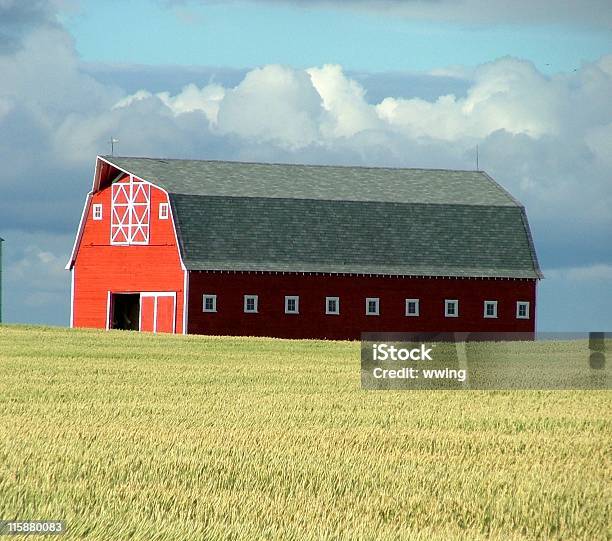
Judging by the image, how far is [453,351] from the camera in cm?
3834

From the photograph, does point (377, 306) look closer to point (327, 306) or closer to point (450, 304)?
point (327, 306)

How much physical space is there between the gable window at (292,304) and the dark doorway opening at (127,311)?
6.83m

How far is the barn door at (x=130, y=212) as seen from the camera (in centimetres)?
5434

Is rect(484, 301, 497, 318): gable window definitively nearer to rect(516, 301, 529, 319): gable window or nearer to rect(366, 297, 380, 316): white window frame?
rect(516, 301, 529, 319): gable window

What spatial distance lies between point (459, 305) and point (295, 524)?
46.3 metres

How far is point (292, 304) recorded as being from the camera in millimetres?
54062

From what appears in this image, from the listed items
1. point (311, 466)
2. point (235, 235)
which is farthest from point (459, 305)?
point (311, 466)

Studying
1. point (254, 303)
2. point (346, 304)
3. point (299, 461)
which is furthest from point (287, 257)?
point (299, 461)

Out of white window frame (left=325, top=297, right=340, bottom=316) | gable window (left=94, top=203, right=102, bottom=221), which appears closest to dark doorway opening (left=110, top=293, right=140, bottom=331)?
gable window (left=94, top=203, right=102, bottom=221)

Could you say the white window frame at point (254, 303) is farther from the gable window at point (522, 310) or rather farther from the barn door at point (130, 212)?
the gable window at point (522, 310)

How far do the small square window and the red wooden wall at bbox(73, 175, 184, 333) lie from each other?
158 millimetres

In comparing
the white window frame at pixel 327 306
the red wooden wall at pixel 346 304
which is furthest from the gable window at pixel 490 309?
the white window frame at pixel 327 306

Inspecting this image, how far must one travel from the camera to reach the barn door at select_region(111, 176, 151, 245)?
A: 2140 inches

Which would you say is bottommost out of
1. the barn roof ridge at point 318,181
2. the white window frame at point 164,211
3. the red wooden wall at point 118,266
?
the red wooden wall at point 118,266
